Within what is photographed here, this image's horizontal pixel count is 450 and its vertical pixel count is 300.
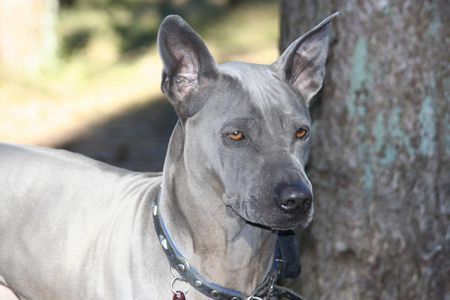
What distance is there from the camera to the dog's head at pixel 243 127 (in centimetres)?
391

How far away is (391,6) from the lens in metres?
5.24

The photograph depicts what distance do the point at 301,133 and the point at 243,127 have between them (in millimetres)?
280

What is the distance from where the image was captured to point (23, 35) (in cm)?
1345

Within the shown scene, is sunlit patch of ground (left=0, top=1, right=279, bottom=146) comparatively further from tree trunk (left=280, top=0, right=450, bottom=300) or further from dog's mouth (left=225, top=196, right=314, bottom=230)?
dog's mouth (left=225, top=196, right=314, bottom=230)

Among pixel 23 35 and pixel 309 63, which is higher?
pixel 309 63

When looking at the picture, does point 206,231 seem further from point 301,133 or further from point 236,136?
point 301,133

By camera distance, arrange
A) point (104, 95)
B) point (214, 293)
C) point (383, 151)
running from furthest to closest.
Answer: point (104, 95) < point (383, 151) < point (214, 293)

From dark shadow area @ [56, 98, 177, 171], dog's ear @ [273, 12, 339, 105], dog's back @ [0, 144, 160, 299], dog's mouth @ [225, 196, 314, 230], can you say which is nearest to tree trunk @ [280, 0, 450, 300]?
dog's ear @ [273, 12, 339, 105]

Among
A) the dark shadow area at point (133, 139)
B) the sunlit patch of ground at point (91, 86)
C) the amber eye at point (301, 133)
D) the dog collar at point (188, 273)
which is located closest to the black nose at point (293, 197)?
the amber eye at point (301, 133)

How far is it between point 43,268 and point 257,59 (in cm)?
1034

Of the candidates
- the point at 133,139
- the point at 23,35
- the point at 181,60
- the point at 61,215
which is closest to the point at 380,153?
the point at 181,60

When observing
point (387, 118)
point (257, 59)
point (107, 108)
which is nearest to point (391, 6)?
point (387, 118)

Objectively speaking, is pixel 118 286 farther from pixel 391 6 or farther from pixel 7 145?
pixel 391 6

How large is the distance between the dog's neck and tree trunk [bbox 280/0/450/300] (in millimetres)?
1331
